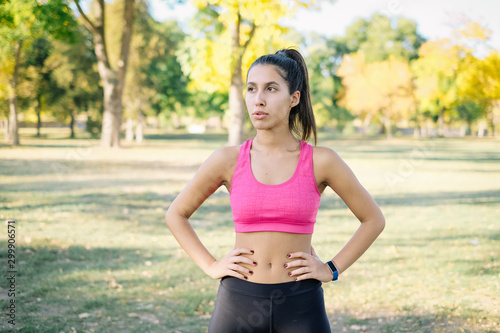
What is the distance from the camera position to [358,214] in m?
2.26

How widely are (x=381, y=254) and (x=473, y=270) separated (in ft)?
4.65

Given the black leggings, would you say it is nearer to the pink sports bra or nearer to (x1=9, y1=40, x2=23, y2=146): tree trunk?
the pink sports bra

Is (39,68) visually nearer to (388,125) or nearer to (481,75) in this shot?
(481,75)

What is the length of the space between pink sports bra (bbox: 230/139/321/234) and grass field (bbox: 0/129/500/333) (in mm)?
3048

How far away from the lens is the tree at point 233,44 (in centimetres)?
1157

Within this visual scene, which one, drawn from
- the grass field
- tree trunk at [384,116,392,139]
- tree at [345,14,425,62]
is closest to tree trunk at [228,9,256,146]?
the grass field

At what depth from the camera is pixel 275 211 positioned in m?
1.99

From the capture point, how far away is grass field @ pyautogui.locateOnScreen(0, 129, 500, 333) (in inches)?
191

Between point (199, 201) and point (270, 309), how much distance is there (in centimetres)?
66

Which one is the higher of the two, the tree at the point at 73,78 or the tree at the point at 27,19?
the tree at the point at 73,78

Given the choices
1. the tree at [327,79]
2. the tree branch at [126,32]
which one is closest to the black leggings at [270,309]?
the tree branch at [126,32]

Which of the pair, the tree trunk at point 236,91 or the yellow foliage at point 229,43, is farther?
the tree trunk at point 236,91

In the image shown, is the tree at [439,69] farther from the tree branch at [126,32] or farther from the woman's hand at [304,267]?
the woman's hand at [304,267]

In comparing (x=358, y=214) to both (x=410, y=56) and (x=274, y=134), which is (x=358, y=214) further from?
(x=410, y=56)
